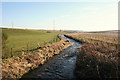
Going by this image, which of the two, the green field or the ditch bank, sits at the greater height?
the green field

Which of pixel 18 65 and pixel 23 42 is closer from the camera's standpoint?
pixel 18 65

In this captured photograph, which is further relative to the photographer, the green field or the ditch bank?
the green field

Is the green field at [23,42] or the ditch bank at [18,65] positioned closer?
the ditch bank at [18,65]

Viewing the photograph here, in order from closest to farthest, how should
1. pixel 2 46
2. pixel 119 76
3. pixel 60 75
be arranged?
1. pixel 119 76
2. pixel 60 75
3. pixel 2 46

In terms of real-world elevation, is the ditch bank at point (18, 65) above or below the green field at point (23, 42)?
below

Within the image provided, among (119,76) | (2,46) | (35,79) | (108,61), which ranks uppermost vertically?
(2,46)

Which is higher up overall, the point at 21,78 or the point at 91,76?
the point at 91,76

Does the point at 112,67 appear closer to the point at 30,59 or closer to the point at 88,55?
the point at 88,55

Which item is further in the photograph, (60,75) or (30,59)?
(30,59)

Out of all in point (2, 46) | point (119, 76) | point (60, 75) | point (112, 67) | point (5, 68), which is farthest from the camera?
point (2, 46)

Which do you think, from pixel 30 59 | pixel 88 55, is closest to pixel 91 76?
pixel 88 55

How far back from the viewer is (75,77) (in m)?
11.5

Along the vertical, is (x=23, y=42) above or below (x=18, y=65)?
above

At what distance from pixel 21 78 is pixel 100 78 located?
989 cm
